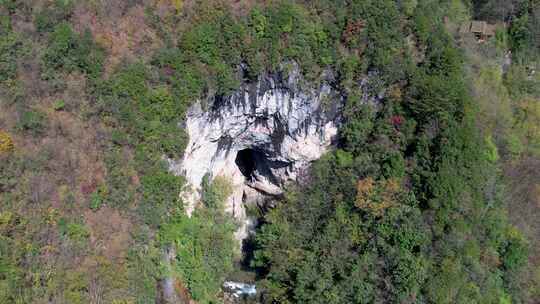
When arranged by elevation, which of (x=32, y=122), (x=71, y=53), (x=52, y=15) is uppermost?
(x=52, y=15)

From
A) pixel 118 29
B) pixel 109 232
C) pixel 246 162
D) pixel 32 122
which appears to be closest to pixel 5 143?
pixel 32 122

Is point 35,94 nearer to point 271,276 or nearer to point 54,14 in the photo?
point 54,14

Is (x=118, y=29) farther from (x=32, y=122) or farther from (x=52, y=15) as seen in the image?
(x=32, y=122)

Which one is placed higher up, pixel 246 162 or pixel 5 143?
pixel 5 143

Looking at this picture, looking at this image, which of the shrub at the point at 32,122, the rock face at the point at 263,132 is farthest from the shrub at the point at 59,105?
the rock face at the point at 263,132

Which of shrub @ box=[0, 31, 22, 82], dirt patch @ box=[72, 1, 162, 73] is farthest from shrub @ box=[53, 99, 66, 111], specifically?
dirt patch @ box=[72, 1, 162, 73]

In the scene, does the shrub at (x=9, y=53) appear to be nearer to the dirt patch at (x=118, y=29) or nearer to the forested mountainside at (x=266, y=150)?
the forested mountainside at (x=266, y=150)
